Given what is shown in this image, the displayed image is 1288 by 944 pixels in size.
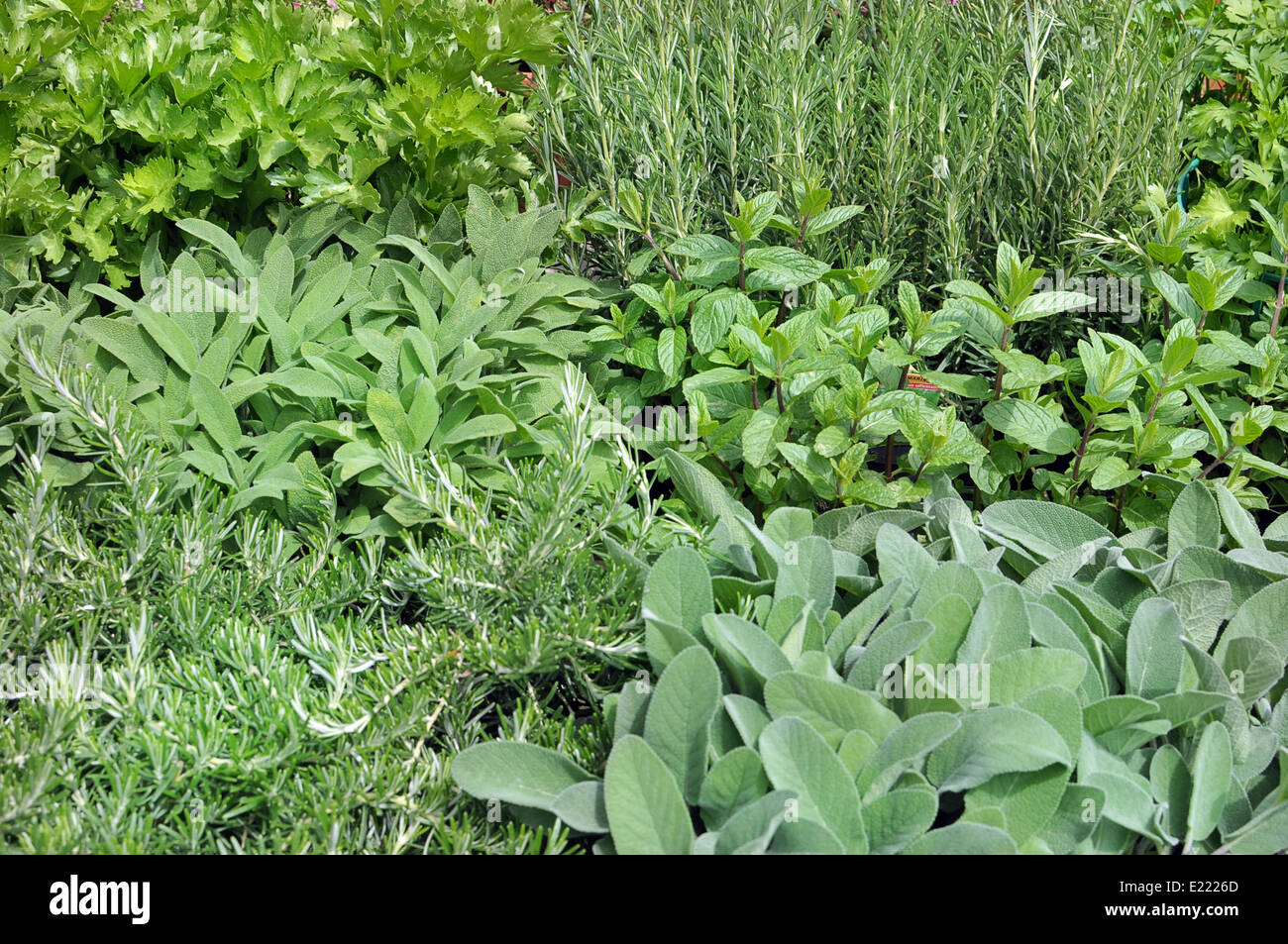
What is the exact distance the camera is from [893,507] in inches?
82.3

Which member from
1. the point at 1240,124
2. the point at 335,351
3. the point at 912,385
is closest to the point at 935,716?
the point at 912,385

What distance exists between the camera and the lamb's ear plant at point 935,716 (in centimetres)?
123

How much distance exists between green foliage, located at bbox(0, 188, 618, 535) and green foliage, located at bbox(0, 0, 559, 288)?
0.13 meters

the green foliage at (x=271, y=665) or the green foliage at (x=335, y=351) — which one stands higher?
the green foliage at (x=335, y=351)

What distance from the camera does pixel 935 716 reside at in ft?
4.19

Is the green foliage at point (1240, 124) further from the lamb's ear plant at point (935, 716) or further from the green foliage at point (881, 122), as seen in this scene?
the lamb's ear plant at point (935, 716)

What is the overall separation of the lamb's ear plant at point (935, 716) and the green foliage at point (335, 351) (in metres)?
0.62

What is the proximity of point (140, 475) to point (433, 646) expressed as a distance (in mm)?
621

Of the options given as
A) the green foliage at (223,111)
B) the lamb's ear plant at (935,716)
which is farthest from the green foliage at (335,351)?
the lamb's ear plant at (935,716)

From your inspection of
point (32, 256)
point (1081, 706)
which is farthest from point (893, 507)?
point (32, 256)

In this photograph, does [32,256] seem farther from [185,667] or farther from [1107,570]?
[1107,570]

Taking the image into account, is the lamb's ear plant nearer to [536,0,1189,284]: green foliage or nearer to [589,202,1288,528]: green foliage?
[589,202,1288,528]: green foliage

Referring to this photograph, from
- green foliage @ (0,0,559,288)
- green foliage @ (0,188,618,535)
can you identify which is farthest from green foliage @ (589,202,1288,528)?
green foliage @ (0,0,559,288)

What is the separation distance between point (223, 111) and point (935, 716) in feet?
7.04
